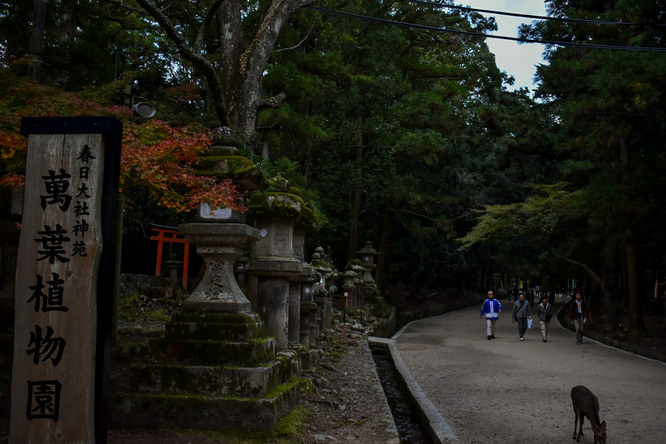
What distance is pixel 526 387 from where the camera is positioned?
9.73m

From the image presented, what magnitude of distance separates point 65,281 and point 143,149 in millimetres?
2866

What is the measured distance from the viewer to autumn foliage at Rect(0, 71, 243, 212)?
18.3 feet

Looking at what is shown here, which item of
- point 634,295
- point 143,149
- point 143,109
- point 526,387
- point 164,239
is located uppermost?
point 143,109

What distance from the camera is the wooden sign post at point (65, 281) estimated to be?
10.4 ft

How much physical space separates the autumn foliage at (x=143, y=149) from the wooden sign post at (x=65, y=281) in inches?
85.4

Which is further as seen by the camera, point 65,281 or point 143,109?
point 143,109

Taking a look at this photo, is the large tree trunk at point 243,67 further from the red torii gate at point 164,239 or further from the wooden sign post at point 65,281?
the red torii gate at point 164,239

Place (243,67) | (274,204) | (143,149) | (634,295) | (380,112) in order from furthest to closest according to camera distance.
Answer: (380,112)
(634,295)
(243,67)
(274,204)
(143,149)

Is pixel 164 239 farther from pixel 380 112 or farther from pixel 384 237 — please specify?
pixel 384 237

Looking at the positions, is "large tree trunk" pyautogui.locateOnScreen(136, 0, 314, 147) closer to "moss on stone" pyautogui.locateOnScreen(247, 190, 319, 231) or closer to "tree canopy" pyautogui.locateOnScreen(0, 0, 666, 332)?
"tree canopy" pyautogui.locateOnScreen(0, 0, 666, 332)

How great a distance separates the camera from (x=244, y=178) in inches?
236

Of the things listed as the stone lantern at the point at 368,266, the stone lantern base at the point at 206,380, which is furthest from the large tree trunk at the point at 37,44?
the stone lantern at the point at 368,266

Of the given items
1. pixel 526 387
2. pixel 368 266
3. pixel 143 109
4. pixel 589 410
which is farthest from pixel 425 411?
pixel 368 266

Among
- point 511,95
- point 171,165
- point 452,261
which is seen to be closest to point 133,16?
point 171,165
